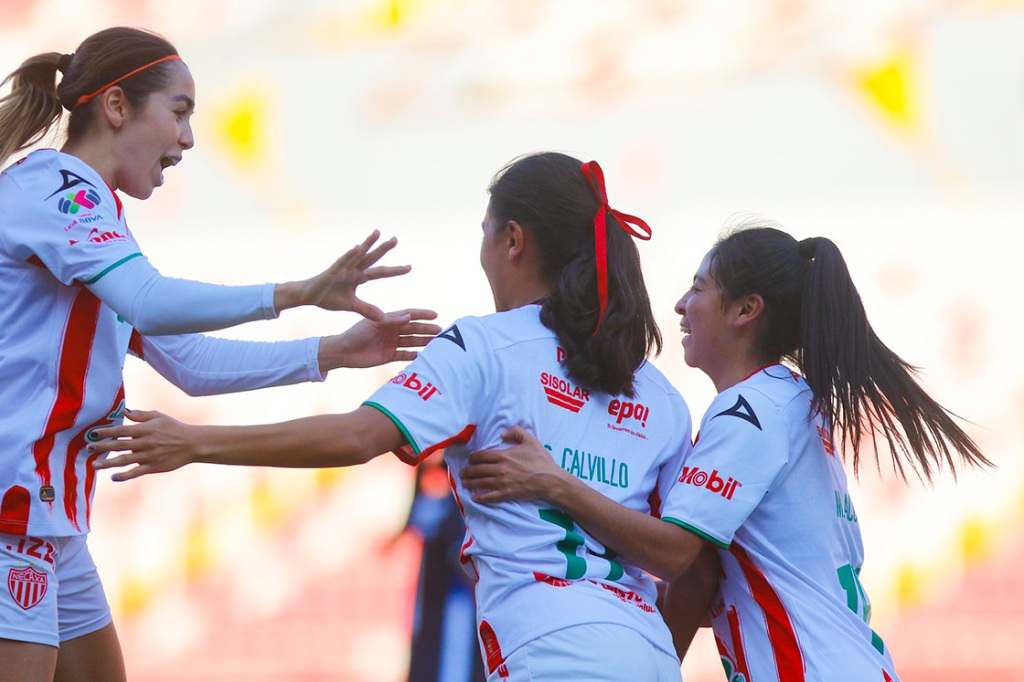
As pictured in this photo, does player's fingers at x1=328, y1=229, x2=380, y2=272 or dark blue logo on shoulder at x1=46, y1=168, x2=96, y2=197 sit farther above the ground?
dark blue logo on shoulder at x1=46, y1=168, x2=96, y2=197

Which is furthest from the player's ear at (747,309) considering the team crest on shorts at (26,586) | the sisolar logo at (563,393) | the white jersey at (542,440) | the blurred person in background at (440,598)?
the blurred person in background at (440,598)

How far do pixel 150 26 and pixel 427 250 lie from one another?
5.45 feet

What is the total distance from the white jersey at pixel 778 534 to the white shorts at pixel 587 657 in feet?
0.74

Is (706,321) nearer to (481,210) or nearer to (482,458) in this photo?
(482,458)

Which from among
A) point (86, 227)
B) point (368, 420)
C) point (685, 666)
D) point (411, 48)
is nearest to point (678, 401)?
point (368, 420)

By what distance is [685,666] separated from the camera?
4477 millimetres

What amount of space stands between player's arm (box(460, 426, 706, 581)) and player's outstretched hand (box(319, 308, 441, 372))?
48 centimetres

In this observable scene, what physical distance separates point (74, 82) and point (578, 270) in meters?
Result: 0.91

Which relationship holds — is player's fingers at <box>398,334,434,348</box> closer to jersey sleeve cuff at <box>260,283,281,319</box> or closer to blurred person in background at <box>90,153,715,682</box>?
blurred person in background at <box>90,153,715,682</box>

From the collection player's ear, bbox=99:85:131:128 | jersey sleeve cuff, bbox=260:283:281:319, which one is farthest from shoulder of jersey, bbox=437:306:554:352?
player's ear, bbox=99:85:131:128

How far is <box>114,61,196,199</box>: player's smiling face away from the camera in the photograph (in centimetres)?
200

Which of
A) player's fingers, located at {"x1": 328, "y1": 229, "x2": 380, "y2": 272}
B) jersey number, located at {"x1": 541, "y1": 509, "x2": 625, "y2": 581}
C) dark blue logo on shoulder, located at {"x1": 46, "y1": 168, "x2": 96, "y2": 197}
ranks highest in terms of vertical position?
dark blue logo on shoulder, located at {"x1": 46, "y1": 168, "x2": 96, "y2": 197}

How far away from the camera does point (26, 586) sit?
177cm

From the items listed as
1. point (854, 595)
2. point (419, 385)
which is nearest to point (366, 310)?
point (419, 385)
